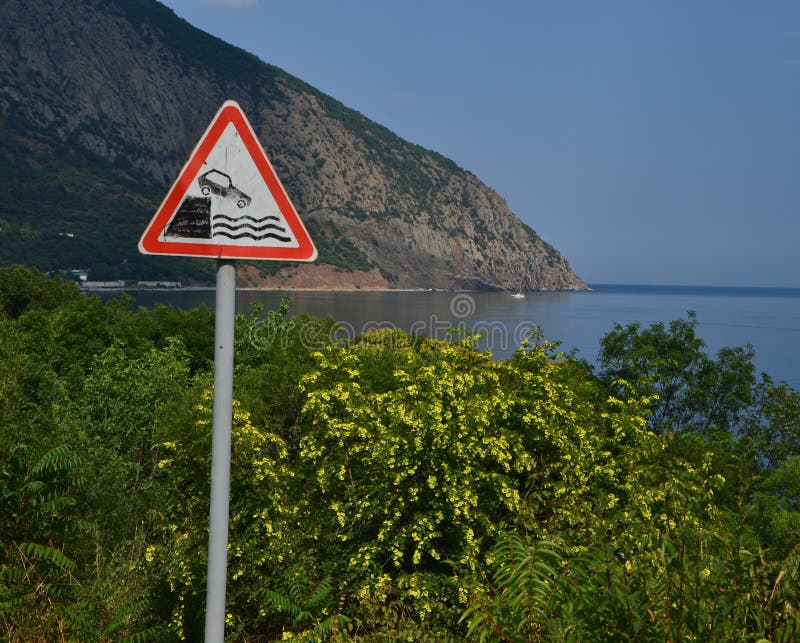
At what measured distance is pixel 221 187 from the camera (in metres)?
2.90

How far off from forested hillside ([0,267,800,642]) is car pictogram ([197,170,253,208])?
82.9 inches

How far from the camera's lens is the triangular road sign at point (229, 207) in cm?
287

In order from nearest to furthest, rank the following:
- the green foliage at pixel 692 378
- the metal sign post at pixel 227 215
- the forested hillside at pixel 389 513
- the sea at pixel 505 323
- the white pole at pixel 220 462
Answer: the white pole at pixel 220 462, the metal sign post at pixel 227 215, the forested hillside at pixel 389 513, the green foliage at pixel 692 378, the sea at pixel 505 323

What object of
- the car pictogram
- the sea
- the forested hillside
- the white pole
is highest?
the car pictogram

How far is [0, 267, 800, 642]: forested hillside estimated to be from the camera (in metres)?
3.14

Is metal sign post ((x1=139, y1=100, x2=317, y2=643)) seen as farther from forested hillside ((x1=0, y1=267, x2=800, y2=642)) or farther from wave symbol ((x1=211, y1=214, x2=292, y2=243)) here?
forested hillside ((x1=0, y1=267, x2=800, y2=642))

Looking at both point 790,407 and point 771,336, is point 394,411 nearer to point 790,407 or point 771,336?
point 790,407

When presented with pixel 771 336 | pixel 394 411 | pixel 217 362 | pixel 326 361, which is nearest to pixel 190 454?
pixel 326 361

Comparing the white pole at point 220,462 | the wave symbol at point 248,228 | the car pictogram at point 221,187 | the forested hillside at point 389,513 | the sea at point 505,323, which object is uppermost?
the car pictogram at point 221,187

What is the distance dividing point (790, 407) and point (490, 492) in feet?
97.8

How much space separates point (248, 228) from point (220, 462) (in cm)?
96

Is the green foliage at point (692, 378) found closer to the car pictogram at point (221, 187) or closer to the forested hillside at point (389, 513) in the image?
the forested hillside at point (389, 513)

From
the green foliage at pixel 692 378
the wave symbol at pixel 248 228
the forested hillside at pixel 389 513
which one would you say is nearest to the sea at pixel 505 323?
the green foliage at pixel 692 378

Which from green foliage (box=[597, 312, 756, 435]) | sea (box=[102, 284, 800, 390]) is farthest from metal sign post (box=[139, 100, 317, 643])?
sea (box=[102, 284, 800, 390])
